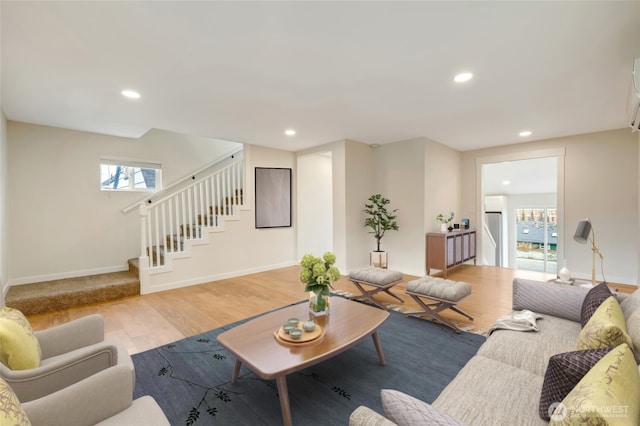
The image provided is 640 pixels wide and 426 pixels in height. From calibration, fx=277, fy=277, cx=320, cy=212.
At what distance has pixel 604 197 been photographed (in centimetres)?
473

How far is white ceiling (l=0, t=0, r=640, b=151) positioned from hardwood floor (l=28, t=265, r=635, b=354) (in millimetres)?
2558

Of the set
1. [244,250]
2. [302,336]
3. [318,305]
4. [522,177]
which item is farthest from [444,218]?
[302,336]

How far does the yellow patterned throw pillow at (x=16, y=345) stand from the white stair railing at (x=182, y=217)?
9.56 ft

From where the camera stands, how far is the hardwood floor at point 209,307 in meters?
3.00

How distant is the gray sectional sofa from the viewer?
0.93 metres

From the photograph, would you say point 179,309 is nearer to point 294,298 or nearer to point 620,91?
point 294,298

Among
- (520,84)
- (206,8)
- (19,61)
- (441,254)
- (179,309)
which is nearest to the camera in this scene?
(206,8)

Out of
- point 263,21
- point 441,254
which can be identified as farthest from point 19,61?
point 441,254

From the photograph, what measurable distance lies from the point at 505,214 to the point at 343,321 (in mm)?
9082

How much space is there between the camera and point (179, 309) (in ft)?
11.8

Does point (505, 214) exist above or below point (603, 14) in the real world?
below

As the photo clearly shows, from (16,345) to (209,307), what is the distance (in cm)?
245

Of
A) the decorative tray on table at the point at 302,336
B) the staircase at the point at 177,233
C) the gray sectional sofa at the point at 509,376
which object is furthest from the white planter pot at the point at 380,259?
the decorative tray on table at the point at 302,336

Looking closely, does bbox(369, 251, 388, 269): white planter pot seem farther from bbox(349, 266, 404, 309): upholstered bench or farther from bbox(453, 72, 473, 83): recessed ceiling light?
bbox(453, 72, 473, 83): recessed ceiling light
